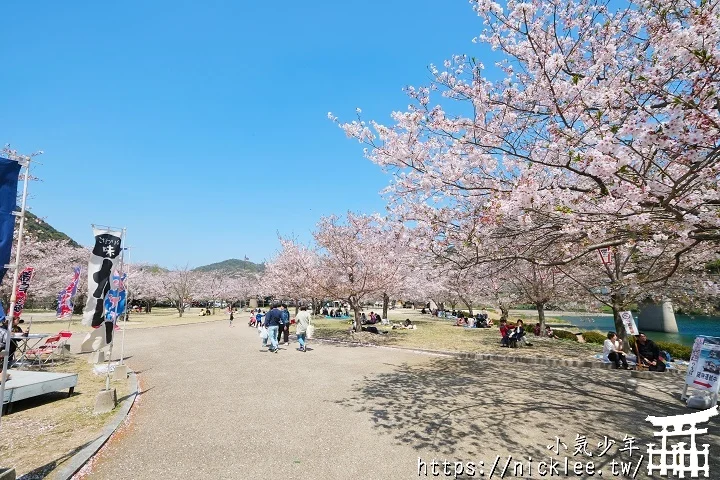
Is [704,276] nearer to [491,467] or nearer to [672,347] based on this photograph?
[672,347]

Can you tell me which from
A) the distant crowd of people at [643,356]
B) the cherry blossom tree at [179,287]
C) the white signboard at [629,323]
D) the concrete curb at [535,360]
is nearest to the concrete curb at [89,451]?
the concrete curb at [535,360]

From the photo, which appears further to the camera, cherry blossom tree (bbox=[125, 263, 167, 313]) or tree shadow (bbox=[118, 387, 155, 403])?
cherry blossom tree (bbox=[125, 263, 167, 313])

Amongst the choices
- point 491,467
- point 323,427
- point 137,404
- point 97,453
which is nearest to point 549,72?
point 491,467

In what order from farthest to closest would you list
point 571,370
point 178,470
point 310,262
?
1. point 310,262
2. point 571,370
3. point 178,470

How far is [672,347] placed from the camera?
1552 cm

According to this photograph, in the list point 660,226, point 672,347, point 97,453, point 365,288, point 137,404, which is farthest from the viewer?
point 365,288

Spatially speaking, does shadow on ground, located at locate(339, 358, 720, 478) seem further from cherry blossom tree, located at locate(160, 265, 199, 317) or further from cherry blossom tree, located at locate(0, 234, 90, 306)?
cherry blossom tree, located at locate(160, 265, 199, 317)

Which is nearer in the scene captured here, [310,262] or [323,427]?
[323,427]

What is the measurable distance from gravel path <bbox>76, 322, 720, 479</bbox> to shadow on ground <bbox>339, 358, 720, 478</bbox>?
0.10 ft

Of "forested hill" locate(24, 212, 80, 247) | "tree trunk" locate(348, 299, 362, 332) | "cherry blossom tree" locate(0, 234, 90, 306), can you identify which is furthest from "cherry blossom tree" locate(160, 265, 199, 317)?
"tree trunk" locate(348, 299, 362, 332)

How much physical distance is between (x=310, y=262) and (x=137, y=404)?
1803 cm

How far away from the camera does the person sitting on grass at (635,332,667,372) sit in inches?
408

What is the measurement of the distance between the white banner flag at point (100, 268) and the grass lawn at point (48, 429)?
180 cm

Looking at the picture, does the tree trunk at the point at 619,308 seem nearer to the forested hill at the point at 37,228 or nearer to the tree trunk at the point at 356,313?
the tree trunk at the point at 356,313
